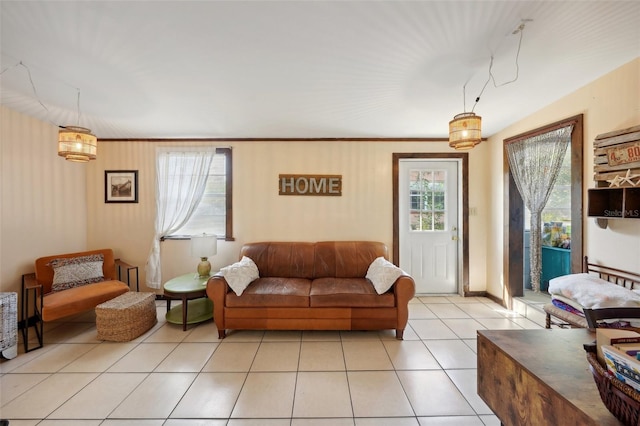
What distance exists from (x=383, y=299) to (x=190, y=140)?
3589 millimetres

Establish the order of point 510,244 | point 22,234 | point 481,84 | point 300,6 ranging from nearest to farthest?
1. point 300,6
2. point 481,84
3. point 22,234
4. point 510,244

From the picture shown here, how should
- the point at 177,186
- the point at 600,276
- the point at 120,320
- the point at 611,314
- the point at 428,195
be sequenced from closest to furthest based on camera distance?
the point at 611,314 → the point at 600,276 → the point at 120,320 → the point at 177,186 → the point at 428,195

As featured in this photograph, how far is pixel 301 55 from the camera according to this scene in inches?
72.4

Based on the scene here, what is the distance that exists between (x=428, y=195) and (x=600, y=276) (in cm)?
203

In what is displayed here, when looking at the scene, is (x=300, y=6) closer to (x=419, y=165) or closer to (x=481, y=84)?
(x=481, y=84)

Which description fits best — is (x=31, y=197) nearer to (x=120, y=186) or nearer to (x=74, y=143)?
(x=120, y=186)

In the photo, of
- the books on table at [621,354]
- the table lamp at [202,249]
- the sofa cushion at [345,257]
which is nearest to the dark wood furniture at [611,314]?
the books on table at [621,354]

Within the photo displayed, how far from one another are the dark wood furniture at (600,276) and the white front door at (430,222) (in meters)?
1.54

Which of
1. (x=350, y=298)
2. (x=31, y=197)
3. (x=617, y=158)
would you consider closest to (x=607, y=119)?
(x=617, y=158)

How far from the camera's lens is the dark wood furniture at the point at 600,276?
77.6 inches

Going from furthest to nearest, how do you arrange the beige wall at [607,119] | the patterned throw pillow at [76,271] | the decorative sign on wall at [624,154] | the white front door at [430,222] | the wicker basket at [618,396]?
the white front door at [430,222]
the patterned throw pillow at [76,271]
the beige wall at [607,119]
the decorative sign on wall at [624,154]
the wicker basket at [618,396]

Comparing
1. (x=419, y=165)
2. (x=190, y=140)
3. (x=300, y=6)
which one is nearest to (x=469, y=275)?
(x=419, y=165)

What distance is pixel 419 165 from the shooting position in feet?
12.7

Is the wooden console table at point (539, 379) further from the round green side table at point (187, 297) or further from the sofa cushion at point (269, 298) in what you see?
the round green side table at point (187, 297)
